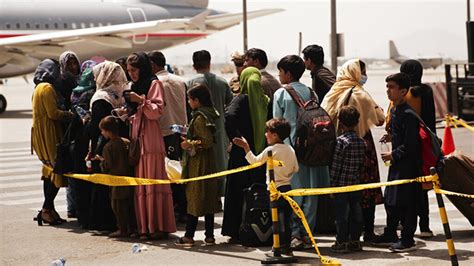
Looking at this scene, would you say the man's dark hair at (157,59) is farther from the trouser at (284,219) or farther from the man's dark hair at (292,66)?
the trouser at (284,219)

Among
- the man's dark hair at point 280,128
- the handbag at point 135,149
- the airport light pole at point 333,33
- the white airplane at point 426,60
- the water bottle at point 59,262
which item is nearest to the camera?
the water bottle at point 59,262

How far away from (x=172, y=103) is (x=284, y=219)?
7.67 ft

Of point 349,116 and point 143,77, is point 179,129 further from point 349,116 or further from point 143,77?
point 349,116

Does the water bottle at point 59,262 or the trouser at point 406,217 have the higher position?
the trouser at point 406,217

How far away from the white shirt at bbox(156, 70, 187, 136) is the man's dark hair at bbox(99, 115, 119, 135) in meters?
0.51

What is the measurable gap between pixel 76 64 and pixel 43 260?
3055 millimetres

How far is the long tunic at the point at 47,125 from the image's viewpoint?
1197 cm

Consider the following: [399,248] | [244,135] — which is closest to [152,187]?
[244,135]

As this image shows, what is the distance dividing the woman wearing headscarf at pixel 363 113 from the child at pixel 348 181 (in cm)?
48

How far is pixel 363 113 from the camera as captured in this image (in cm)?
1068

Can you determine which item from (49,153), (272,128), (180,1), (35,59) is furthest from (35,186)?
(180,1)

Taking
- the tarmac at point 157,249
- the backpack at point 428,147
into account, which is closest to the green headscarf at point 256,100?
the tarmac at point 157,249

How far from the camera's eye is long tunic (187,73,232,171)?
11703 mm

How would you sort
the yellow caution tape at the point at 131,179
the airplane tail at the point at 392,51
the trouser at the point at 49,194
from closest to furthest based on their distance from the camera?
the yellow caution tape at the point at 131,179
the trouser at the point at 49,194
the airplane tail at the point at 392,51
